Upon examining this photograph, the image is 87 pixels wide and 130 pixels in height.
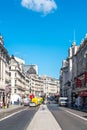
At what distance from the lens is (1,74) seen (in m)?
120

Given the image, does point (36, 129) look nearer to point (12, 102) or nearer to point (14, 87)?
point (12, 102)

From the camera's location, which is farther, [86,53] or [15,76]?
[15,76]

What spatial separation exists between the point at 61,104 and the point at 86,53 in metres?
20.2

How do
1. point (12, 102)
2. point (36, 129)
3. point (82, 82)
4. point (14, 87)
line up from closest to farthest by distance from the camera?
point (36, 129) → point (82, 82) → point (12, 102) → point (14, 87)

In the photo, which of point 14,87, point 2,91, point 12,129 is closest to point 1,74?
point 2,91

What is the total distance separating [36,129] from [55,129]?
1.29m

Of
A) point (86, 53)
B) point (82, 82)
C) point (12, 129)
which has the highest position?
point (86, 53)

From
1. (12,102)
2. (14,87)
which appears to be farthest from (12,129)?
(14,87)

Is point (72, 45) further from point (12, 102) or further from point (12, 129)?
point (12, 129)

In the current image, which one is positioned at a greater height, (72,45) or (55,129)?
(72,45)

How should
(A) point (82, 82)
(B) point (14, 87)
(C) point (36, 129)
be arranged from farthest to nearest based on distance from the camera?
(B) point (14, 87) → (A) point (82, 82) → (C) point (36, 129)

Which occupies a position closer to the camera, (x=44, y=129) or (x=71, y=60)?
(x=44, y=129)

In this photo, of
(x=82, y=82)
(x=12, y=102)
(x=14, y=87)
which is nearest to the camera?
(x=82, y=82)

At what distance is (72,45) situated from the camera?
18188 centimetres
